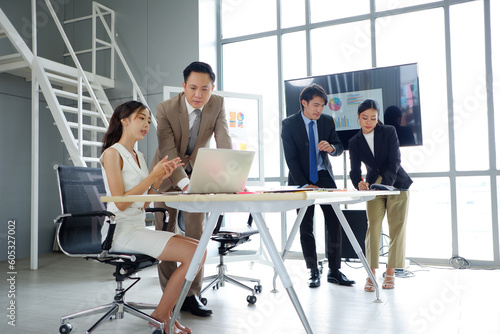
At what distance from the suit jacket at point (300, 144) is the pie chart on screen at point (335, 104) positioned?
777 mm

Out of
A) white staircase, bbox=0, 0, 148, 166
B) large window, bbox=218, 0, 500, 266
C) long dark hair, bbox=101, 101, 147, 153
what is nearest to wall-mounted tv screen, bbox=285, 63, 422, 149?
large window, bbox=218, 0, 500, 266

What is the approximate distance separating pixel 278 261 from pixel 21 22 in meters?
5.25

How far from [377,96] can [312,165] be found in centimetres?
120

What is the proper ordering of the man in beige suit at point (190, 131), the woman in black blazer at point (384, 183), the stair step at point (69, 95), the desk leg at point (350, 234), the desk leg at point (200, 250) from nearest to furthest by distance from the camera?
the desk leg at point (200, 250) < the man in beige suit at point (190, 131) < the desk leg at point (350, 234) < the woman in black blazer at point (384, 183) < the stair step at point (69, 95)

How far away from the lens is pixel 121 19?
572cm

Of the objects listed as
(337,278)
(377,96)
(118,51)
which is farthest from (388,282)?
(118,51)

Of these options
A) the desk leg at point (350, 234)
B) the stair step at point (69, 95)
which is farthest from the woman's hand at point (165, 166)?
the stair step at point (69, 95)

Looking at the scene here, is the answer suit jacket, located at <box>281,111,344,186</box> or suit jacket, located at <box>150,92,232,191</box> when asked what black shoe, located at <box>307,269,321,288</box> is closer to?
suit jacket, located at <box>281,111,344,186</box>

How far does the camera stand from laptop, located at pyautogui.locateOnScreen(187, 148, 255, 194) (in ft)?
5.48

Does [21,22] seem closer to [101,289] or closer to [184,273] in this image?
[101,289]

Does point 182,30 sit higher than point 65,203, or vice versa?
point 182,30

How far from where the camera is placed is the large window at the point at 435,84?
4203mm

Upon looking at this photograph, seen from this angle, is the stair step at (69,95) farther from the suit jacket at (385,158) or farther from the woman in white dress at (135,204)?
the suit jacket at (385,158)

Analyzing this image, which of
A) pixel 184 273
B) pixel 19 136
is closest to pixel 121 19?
pixel 19 136
